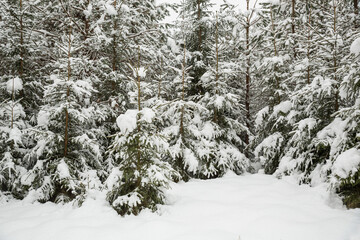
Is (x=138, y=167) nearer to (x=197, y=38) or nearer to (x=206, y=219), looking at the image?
(x=206, y=219)

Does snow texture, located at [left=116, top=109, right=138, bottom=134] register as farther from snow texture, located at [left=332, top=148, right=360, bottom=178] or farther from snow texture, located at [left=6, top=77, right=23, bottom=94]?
snow texture, located at [left=6, top=77, right=23, bottom=94]

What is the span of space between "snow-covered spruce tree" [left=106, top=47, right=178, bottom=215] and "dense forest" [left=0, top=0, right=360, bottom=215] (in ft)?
0.10

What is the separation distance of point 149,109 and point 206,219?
9.66ft

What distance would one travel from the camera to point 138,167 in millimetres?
5621

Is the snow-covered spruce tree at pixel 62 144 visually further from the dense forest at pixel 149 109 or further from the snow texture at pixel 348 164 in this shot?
the snow texture at pixel 348 164

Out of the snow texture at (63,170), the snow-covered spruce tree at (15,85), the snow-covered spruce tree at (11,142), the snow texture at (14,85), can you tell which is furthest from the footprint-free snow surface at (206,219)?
the snow texture at (14,85)

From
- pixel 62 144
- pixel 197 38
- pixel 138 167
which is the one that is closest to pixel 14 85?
pixel 62 144

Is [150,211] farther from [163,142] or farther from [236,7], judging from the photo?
[236,7]

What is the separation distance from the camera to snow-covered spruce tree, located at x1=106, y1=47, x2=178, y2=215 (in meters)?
5.41

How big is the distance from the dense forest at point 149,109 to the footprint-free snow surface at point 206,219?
44cm

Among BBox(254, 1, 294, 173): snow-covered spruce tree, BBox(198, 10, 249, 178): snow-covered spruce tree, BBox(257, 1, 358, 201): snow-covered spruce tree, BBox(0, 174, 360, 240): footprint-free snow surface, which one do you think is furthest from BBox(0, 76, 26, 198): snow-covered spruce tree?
BBox(257, 1, 358, 201): snow-covered spruce tree

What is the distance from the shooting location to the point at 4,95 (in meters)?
9.09

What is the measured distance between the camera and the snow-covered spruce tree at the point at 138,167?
5.41 metres

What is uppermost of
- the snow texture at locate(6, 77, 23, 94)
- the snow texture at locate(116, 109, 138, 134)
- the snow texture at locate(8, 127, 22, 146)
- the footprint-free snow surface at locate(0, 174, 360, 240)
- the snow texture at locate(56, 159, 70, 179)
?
the snow texture at locate(6, 77, 23, 94)
